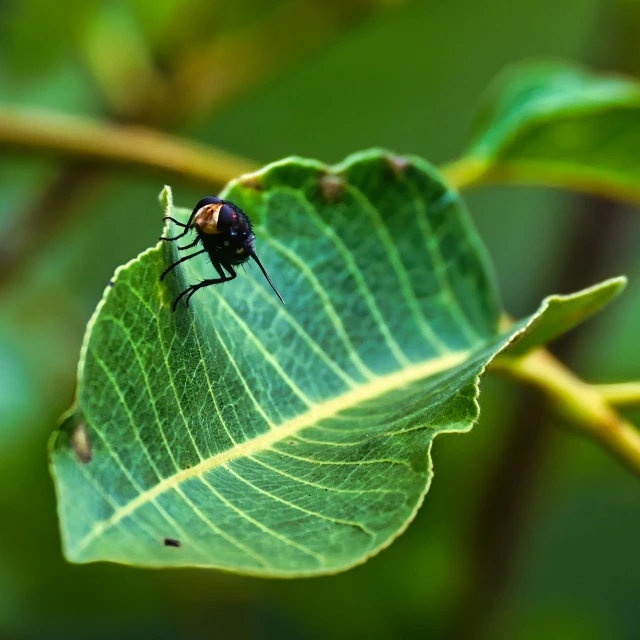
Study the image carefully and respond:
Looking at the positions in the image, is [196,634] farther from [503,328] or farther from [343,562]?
[343,562]

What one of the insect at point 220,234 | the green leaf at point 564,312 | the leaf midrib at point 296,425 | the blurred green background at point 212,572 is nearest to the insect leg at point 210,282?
the insect at point 220,234

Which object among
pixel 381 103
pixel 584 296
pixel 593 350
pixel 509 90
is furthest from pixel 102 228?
pixel 584 296

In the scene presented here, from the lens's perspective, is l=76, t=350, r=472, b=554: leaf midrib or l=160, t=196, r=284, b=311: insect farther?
l=160, t=196, r=284, b=311: insect

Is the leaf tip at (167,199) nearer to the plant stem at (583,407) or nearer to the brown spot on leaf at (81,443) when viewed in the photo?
the brown spot on leaf at (81,443)

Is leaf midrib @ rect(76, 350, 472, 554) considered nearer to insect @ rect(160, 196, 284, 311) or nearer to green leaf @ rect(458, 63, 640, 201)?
insect @ rect(160, 196, 284, 311)

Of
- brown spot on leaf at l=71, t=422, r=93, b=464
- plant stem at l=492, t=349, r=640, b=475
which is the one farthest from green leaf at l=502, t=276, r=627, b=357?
brown spot on leaf at l=71, t=422, r=93, b=464

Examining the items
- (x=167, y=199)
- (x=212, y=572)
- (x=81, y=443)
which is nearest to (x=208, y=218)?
(x=167, y=199)
